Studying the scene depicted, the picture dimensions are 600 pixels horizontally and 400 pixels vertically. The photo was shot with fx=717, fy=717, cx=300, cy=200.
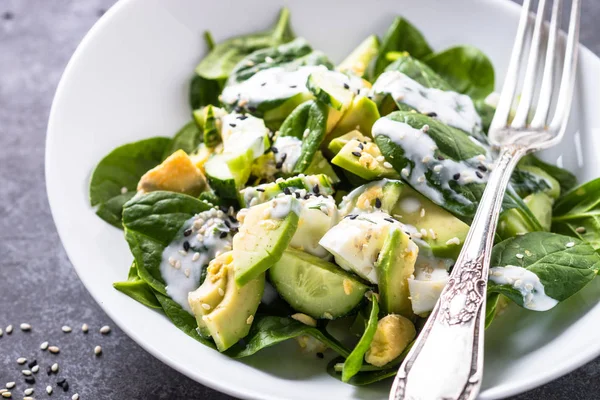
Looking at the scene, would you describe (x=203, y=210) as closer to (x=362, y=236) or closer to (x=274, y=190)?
(x=274, y=190)

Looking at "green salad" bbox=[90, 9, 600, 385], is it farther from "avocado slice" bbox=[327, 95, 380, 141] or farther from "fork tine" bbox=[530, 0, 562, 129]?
"fork tine" bbox=[530, 0, 562, 129]

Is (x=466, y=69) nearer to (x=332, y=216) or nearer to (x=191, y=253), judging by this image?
(x=332, y=216)

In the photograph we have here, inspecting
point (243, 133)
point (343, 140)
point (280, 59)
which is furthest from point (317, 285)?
point (280, 59)

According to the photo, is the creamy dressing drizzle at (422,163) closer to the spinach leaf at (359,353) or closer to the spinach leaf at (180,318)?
the spinach leaf at (359,353)

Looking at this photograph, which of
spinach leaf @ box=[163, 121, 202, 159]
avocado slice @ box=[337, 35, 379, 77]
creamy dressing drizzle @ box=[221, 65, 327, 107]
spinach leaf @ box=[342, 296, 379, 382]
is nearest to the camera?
spinach leaf @ box=[342, 296, 379, 382]

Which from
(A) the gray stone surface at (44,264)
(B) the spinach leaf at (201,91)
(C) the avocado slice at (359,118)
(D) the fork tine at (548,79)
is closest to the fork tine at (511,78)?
(D) the fork tine at (548,79)

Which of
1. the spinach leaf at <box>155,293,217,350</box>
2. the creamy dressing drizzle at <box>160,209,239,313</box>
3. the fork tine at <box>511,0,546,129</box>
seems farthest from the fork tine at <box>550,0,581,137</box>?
the spinach leaf at <box>155,293,217,350</box>
